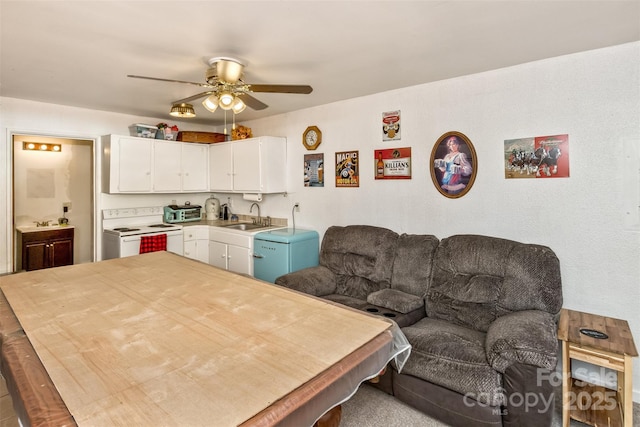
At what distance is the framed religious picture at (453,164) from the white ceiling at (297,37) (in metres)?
0.57

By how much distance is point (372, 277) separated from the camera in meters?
3.09

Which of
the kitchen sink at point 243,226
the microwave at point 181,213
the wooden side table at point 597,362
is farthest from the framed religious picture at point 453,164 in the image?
the microwave at point 181,213

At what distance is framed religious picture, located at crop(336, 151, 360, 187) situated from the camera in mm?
3617

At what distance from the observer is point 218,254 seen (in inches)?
176

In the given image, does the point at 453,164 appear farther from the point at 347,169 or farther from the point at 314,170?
the point at 314,170

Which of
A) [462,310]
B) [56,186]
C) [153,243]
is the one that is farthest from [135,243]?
[462,310]

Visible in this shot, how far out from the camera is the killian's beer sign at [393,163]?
3.22 m

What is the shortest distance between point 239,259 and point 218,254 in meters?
0.47

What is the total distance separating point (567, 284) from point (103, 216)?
4.99 meters

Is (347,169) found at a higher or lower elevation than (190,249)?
higher

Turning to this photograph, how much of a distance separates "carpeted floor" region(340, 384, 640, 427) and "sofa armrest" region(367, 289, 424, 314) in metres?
0.63

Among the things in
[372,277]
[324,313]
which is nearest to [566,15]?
[324,313]

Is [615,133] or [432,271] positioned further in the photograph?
[432,271]

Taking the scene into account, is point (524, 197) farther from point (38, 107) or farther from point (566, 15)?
point (38, 107)
